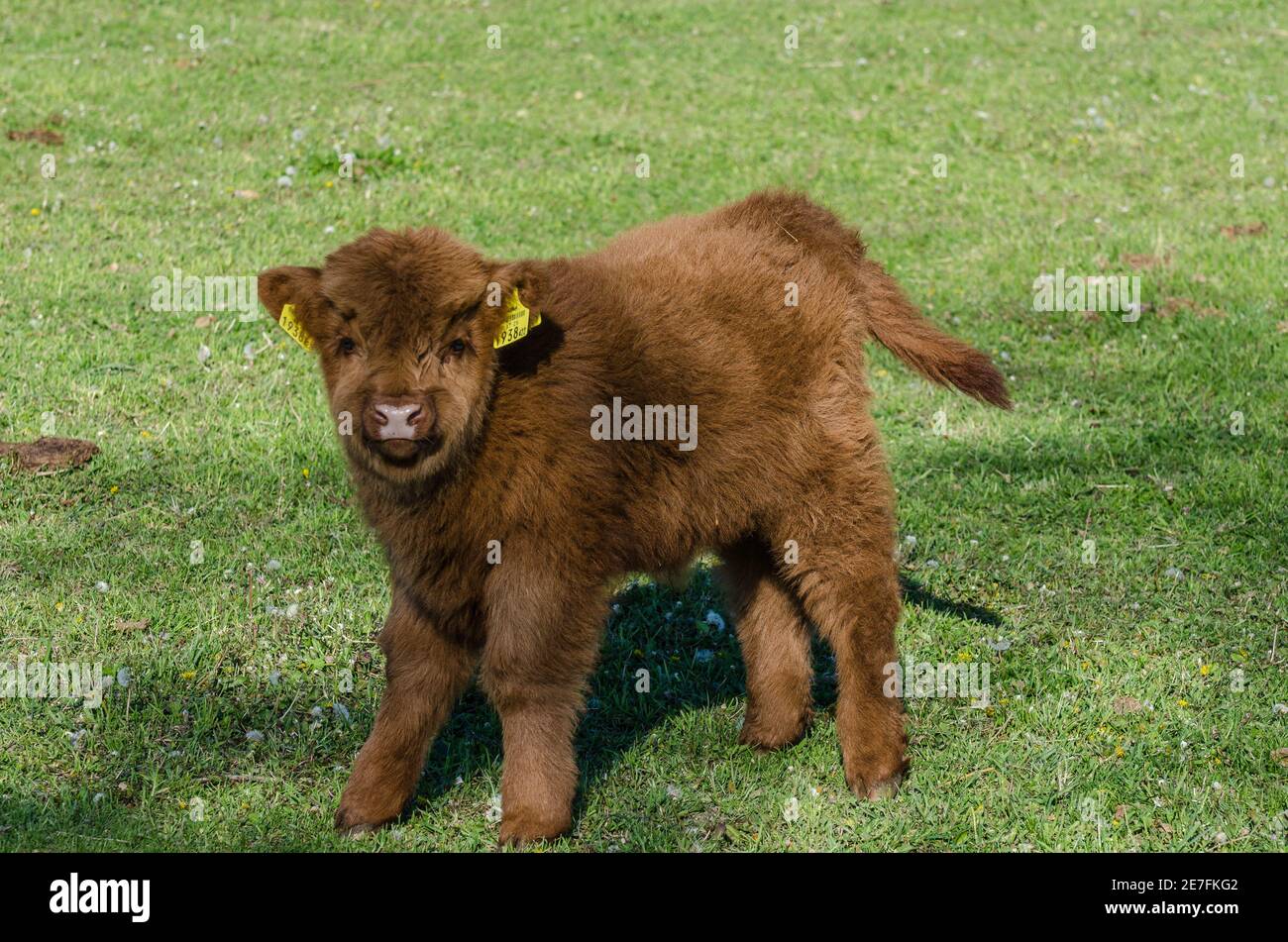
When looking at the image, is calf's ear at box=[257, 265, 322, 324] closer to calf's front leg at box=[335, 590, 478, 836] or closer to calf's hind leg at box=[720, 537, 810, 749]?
calf's front leg at box=[335, 590, 478, 836]

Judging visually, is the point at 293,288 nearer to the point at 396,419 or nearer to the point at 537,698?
the point at 396,419

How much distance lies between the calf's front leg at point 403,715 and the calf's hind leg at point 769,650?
133 centimetres

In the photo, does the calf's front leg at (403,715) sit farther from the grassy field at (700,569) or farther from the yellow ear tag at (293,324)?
the yellow ear tag at (293,324)

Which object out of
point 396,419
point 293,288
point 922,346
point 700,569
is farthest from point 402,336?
point 700,569

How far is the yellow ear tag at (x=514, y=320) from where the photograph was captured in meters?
4.95

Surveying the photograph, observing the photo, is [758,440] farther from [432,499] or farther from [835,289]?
[432,499]

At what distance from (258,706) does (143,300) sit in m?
5.00

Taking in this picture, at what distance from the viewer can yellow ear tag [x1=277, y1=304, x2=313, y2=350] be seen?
5.05 m

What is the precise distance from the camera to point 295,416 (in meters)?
8.54

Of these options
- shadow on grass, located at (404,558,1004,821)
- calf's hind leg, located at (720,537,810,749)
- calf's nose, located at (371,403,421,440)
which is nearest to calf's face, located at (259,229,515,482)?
calf's nose, located at (371,403,421,440)

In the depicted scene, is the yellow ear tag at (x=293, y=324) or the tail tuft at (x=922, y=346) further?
the tail tuft at (x=922, y=346)

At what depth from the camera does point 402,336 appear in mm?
4832

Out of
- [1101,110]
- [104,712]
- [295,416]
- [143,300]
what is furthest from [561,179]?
[104,712]

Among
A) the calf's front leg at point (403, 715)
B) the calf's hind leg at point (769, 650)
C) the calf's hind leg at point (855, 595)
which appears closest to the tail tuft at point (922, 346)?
the calf's hind leg at point (855, 595)
